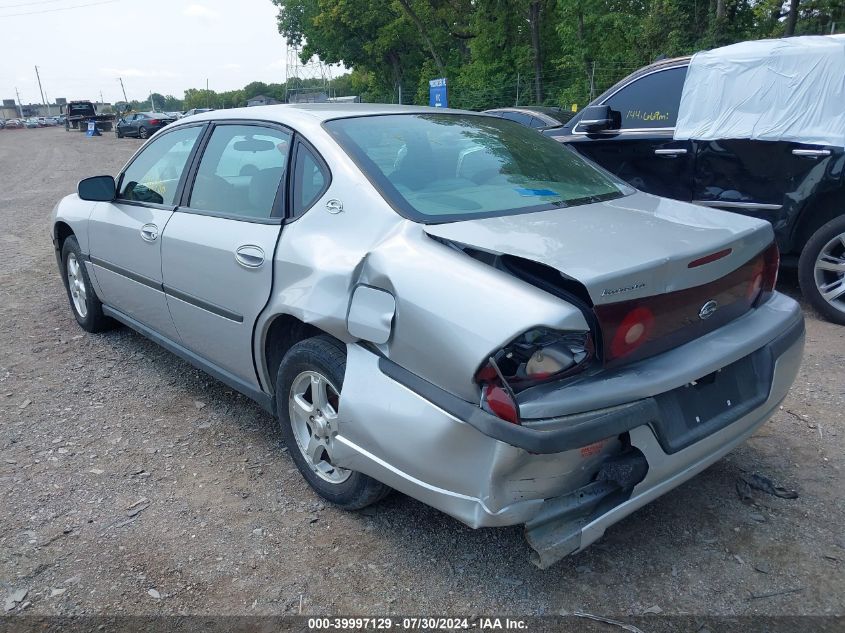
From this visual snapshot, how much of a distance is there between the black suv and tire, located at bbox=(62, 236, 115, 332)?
4200 millimetres

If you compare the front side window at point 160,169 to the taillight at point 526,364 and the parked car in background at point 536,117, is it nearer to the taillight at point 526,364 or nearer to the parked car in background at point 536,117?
the taillight at point 526,364

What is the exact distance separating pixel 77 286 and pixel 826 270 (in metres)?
5.50

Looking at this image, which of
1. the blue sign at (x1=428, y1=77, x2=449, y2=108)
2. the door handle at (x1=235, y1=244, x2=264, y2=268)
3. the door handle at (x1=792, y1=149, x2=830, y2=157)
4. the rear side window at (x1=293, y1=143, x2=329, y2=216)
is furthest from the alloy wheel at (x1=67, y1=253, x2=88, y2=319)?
the blue sign at (x1=428, y1=77, x2=449, y2=108)

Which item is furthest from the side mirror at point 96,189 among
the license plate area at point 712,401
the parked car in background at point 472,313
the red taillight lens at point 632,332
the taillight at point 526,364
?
the license plate area at point 712,401

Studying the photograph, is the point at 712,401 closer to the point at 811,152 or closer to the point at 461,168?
the point at 461,168

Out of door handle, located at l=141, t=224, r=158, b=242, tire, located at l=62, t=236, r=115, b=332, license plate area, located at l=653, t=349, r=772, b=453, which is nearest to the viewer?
license plate area, located at l=653, t=349, r=772, b=453

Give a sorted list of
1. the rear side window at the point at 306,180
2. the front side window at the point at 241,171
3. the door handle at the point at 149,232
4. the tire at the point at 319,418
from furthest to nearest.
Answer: the door handle at the point at 149,232, the front side window at the point at 241,171, the rear side window at the point at 306,180, the tire at the point at 319,418

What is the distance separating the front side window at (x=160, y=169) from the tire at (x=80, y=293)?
2.88 feet

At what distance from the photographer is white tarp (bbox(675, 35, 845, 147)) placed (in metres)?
4.69

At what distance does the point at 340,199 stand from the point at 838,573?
90.4 inches

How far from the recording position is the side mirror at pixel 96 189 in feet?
13.5

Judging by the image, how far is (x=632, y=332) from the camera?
6.98 feet

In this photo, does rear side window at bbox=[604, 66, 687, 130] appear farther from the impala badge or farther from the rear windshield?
the impala badge

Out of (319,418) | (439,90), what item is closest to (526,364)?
(319,418)
